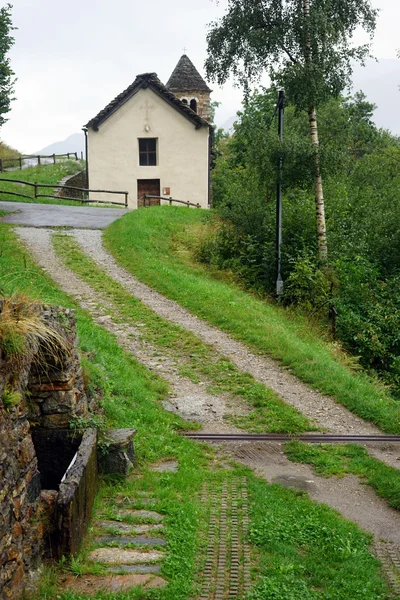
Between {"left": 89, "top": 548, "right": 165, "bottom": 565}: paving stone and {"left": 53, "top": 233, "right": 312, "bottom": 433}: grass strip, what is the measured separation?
426cm

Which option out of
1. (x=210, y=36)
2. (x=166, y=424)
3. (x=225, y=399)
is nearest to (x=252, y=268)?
(x=210, y=36)

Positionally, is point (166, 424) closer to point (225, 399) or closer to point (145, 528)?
point (225, 399)

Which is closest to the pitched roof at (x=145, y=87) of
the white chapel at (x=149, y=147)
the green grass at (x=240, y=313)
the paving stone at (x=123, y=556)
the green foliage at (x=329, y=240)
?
the white chapel at (x=149, y=147)

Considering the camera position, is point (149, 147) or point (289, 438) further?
point (149, 147)

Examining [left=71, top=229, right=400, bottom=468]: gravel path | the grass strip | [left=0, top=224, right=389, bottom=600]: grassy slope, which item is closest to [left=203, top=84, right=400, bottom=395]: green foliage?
[left=71, top=229, right=400, bottom=468]: gravel path

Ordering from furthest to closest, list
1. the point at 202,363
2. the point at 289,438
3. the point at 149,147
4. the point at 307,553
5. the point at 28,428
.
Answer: the point at 149,147 < the point at 202,363 < the point at 289,438 < the point at 307,553 < the point at 28,428

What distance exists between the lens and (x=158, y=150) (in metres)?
33.2

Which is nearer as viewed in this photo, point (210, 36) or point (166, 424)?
point (166, 424)

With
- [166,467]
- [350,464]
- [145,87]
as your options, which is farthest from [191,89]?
[166,467]

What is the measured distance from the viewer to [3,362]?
562cm

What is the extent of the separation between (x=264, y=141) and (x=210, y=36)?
3.26 meters

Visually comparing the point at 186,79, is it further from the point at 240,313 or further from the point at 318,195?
the point at 240,313

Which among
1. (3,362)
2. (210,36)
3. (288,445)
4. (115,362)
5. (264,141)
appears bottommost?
(288,445)

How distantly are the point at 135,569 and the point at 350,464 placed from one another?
4.07m
